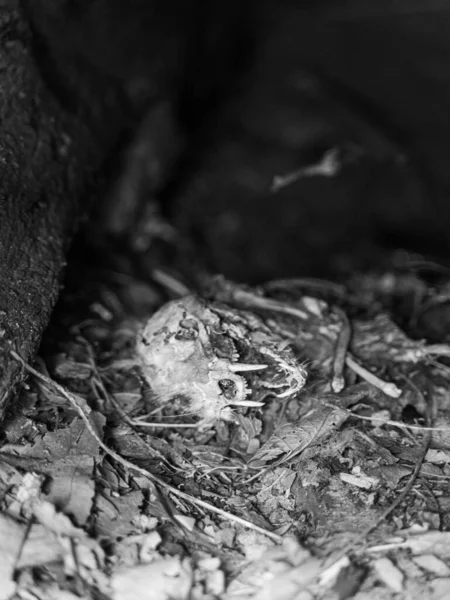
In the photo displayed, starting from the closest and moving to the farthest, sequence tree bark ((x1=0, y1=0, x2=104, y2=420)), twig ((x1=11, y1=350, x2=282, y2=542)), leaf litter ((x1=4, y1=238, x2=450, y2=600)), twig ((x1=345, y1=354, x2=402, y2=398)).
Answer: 1. leaf litter ((x1=4, y1=238, x2=450, y2=600))
2. twig ((x1=11, y1=350, x2=282, y2=542))
3. tree bark ((x1=0, y1=0, x2=104, y2=420))
4. twig ((x1=345, y1=354, x2=402, y2=398))

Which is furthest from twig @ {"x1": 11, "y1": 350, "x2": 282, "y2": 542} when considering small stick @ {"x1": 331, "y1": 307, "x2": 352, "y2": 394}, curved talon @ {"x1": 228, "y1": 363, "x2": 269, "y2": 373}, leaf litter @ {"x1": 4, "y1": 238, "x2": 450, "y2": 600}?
small stick @ {"x1": 331, "y1": 307, "x2": 352, "y2": 394}

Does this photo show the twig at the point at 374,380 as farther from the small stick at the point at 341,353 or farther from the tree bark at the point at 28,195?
the tree bark at the point at 28,195

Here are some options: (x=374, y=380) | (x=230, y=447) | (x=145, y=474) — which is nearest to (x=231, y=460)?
(x=230, y=447)

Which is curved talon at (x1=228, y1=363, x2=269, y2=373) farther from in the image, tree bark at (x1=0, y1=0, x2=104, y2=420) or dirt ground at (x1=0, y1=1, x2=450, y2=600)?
tree bark at (x1=0, y1=0, x2=104, y2=420)

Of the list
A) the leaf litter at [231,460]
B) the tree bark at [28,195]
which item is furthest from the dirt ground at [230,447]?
the tree bark at [28,195]

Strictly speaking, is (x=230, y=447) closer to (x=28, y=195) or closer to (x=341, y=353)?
(x=341, y=353)

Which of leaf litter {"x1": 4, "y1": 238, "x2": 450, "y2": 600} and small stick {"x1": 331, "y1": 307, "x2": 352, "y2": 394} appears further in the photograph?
small stick {"x1": 331, "y1": 307, "x2": 352, "y2": 394}

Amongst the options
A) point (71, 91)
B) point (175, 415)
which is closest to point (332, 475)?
point (175, 415)
